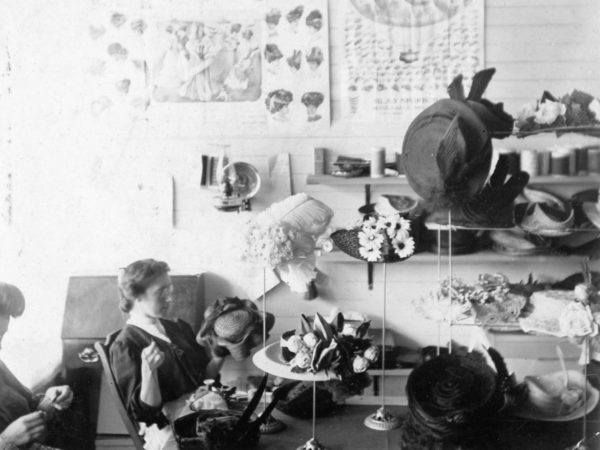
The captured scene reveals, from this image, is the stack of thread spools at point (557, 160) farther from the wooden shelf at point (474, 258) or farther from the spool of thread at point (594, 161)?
the wooden shelf at point (474, 258)

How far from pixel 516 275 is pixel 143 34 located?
7.32 feet

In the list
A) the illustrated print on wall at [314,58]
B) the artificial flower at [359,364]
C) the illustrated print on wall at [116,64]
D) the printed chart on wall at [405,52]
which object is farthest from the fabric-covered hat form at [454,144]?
the illustrated print on wall at [116,64]

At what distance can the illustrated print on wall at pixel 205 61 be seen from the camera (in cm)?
366

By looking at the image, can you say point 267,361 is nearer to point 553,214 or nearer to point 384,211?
point 384,211

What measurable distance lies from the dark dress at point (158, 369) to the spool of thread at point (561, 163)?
197cm

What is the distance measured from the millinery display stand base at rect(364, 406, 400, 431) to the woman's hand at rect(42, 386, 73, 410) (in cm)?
153

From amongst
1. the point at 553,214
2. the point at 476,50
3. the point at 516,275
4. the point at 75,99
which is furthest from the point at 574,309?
the point at 75,99

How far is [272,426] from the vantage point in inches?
104

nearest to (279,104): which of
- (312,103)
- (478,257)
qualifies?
(312,103)

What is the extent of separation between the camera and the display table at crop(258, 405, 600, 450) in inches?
95.0

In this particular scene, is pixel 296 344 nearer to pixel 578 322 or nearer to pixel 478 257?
pixel 578 322

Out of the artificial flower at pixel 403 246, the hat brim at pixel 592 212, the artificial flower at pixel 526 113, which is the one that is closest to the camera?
the artificial flower at pixel 403 246

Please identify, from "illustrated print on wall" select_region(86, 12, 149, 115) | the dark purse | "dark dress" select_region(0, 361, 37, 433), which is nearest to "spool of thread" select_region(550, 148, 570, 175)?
the dark purse

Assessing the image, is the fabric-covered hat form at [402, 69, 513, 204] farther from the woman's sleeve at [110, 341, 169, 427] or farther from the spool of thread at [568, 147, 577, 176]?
the woman's sleeve at [110, 341, 169, 427]
